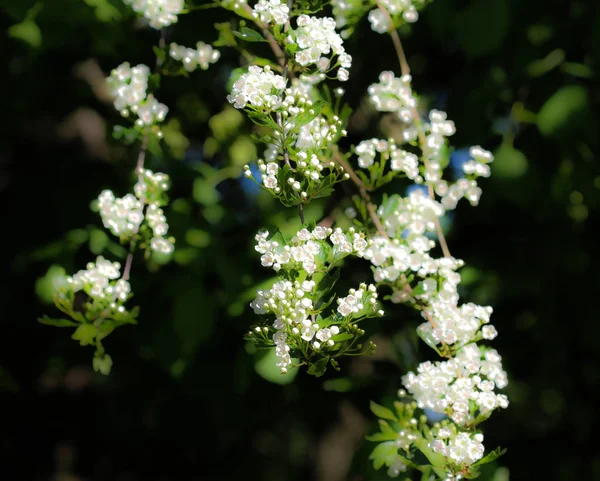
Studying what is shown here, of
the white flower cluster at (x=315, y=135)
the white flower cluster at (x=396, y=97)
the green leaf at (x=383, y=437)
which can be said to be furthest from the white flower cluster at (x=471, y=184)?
the green leaf at (x=383, y=437)

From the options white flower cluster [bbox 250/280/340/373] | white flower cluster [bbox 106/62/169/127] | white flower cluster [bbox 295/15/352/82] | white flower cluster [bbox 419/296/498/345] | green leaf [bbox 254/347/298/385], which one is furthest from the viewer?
white flower cluster [bbox 106/62/169/127]

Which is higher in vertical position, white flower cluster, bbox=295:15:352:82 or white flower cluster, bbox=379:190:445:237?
white flower cluster, bbox=295:15:352:82

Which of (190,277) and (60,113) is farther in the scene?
(60,113)

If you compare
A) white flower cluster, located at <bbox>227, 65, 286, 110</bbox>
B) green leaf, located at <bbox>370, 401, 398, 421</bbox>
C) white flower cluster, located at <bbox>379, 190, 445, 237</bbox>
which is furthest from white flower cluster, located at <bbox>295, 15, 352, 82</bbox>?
green leaf, located at <bbox>370, 401, 398, 421</bbox>

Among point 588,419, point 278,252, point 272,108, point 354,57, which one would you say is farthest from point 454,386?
point 354,57

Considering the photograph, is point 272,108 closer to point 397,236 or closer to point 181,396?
point 397,236

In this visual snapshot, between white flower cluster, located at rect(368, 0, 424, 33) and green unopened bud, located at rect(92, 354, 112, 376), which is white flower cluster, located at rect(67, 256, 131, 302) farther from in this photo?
white flower cluster, located at rect(368, 0, 424, 33)

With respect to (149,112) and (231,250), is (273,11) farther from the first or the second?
(231,250)

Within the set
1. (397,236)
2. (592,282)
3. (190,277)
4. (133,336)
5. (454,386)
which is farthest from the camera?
(592,282)
